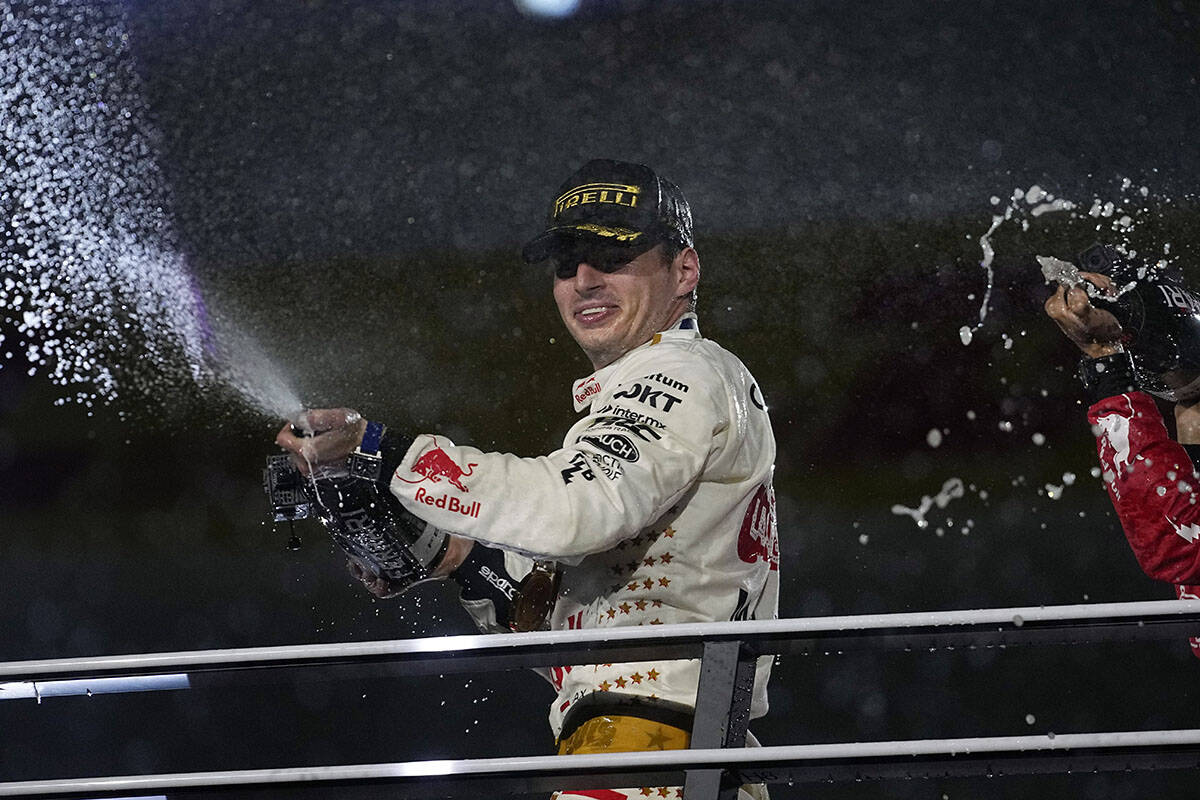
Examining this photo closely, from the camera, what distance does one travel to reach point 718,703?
1189mm

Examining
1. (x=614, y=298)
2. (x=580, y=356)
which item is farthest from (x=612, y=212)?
(x=580, y=356)

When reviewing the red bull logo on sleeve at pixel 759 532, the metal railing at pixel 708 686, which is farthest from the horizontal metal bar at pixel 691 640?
the red bull logo on sleeve at pixel 759 532

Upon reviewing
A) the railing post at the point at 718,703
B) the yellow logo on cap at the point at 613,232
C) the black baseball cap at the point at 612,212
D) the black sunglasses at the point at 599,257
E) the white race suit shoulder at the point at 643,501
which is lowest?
the railing post at the point at 718,703

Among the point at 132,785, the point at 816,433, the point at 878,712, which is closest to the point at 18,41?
the point at 816,433

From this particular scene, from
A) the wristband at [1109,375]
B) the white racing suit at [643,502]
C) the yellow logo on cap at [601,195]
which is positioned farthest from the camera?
the wristband at [1109,375]

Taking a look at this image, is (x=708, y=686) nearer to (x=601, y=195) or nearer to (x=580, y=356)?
(x=601, y=195)

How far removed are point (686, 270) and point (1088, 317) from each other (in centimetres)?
75

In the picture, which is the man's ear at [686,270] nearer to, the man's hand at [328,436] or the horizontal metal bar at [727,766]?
the man's hand at [328,436]

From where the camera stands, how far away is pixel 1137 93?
3998mm

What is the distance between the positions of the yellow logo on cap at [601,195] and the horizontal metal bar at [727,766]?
1.12 meters

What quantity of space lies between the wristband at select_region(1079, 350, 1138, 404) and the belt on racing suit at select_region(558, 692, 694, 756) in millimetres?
1054

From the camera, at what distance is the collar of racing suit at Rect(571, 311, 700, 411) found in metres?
1.92

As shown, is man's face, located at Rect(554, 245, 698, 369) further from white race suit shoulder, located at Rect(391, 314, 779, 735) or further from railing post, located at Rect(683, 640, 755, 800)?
railing post, located at Rect(683, 640, 755, 800)

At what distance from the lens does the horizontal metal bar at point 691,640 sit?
108 centimetres
